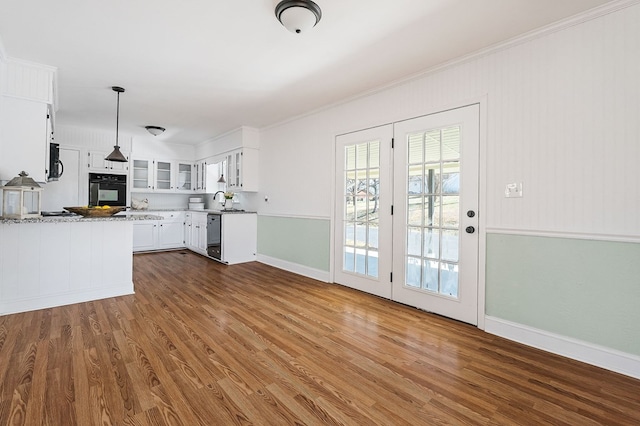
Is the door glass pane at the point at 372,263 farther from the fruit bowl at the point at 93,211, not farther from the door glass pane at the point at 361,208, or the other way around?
the fruit bowl at the point at 93,211

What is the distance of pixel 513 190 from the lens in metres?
2.58

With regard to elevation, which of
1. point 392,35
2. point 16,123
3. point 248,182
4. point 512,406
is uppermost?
point 392,35

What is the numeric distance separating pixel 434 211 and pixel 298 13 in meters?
2.18

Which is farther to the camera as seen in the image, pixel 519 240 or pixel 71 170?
pixel 71 170

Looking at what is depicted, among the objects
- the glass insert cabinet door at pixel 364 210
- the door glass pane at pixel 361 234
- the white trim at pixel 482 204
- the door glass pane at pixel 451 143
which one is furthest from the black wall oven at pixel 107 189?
the white trim at pixel 482 204

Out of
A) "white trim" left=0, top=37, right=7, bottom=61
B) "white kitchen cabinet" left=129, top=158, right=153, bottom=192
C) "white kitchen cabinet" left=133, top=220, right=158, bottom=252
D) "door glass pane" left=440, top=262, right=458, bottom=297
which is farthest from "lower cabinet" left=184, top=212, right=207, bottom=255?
"door glass pane" left=440, top=262, right=458, bottom=297

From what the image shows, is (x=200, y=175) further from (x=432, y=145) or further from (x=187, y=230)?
(x=432, y=145)

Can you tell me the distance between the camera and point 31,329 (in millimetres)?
2607

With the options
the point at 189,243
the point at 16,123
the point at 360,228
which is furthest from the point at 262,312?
the point at 189,243

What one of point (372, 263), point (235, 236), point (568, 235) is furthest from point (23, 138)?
point (568, 235)

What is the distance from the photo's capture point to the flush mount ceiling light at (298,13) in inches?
82.4

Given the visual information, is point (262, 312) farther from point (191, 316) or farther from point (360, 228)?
point (360, 228)

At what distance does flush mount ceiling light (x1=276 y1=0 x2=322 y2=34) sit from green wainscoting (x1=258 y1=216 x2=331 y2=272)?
2.60 metres

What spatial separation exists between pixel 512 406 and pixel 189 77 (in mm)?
4165
